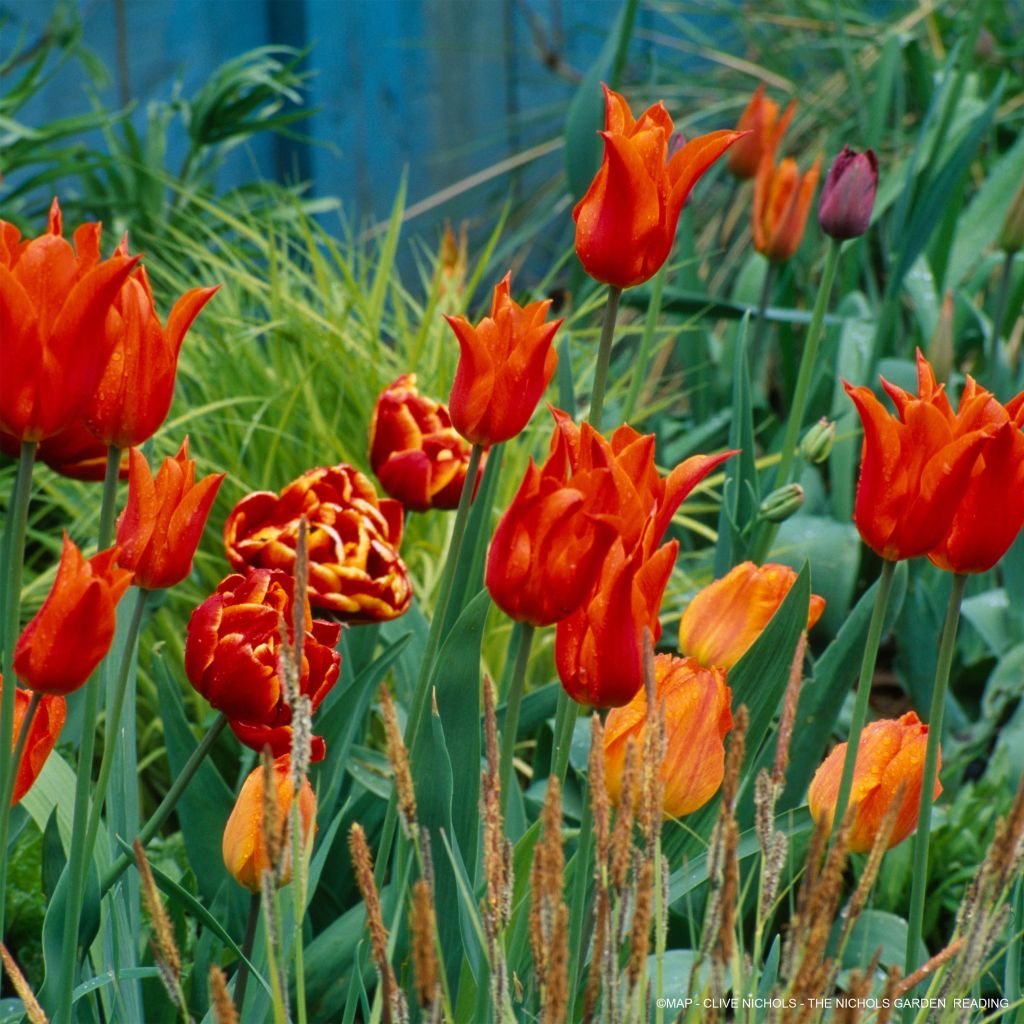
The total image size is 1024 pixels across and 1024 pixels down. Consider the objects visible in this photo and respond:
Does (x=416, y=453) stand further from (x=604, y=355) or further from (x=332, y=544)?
(x=604, y=355)

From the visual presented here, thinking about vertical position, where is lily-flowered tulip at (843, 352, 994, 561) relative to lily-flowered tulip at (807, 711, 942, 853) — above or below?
above

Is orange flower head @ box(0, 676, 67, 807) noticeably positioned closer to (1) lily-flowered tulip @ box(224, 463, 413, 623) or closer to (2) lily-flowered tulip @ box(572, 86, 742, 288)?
(1) lily-flowered tulip @ box(224, 463, 413, 623)

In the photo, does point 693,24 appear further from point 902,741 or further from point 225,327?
point 902,741

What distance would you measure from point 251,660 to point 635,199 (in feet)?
1.07

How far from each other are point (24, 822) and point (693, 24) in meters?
3.47

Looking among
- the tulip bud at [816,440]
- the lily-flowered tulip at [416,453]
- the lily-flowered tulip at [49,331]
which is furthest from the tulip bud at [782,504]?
the lily-flowered tulip at [49,331]

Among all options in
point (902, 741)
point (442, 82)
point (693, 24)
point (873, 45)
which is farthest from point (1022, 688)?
point (693, 24)

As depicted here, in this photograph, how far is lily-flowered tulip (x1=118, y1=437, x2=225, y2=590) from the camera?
0.68m

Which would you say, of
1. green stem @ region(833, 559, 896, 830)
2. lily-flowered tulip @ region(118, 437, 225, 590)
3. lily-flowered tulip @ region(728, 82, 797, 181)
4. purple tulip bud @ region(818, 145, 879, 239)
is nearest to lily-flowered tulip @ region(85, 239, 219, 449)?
lily-flowered tulip @ region(118, 437, 225, 590)

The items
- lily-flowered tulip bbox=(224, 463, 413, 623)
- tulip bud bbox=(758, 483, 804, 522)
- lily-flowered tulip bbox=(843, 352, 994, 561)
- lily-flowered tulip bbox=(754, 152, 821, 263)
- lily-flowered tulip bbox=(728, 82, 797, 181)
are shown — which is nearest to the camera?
lily-flowered tulip bbox=(843, 352, 994, 561)

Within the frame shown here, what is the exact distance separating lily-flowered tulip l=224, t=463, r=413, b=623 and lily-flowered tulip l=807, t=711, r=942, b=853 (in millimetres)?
296

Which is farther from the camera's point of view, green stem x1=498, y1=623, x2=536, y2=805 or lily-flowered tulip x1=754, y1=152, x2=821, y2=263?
lily-flowered tulip x1=754, y1=152, x2=821, y2=263

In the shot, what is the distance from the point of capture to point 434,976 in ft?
1.48

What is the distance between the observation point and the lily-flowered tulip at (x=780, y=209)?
5.63ft
